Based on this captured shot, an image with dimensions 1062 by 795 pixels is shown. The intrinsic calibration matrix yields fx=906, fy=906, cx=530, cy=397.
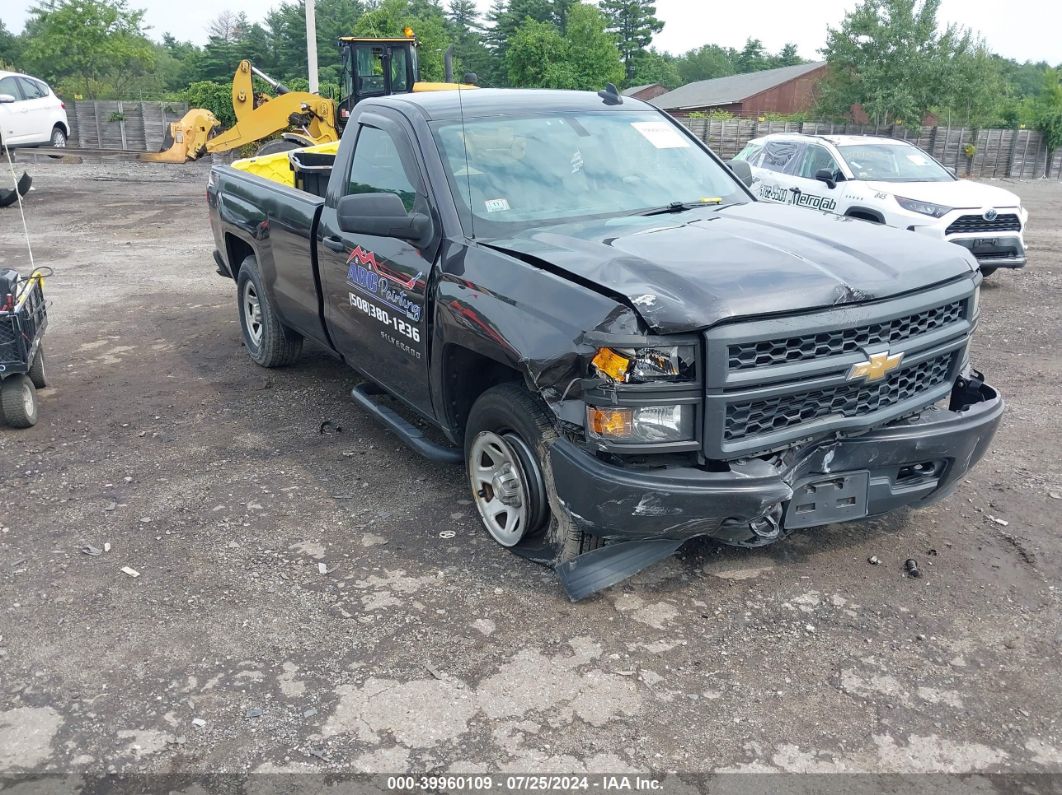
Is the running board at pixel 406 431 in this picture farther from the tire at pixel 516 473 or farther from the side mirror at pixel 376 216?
the side mirror at pixel 376 216

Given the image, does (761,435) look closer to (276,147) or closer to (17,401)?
(17,401)

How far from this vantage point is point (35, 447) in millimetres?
5508

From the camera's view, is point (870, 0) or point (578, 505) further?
point (870, 0)

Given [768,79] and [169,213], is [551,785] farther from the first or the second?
[768,79]

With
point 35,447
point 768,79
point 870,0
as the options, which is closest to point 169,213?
point 35,447

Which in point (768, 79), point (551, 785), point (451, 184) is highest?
point (768, 79)

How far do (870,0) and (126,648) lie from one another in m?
48.8

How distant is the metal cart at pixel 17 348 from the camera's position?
549cm

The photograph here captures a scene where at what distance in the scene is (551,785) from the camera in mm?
2777

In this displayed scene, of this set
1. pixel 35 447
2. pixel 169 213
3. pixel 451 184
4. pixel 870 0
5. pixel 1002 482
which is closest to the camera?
pixel 451 184

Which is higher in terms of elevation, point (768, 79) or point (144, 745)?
point (768, 79)

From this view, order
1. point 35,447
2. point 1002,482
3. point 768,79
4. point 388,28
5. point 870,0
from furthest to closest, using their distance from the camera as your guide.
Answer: point 768,79 < point 388,28 < point 870,0 < point 35,447 < point 1002,482

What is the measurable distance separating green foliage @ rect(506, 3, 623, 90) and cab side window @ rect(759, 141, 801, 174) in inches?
1938

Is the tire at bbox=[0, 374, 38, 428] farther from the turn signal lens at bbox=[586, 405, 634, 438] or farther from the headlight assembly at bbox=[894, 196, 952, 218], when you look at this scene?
the headlight assembly at bbox=[894, 196, 952, 218]
